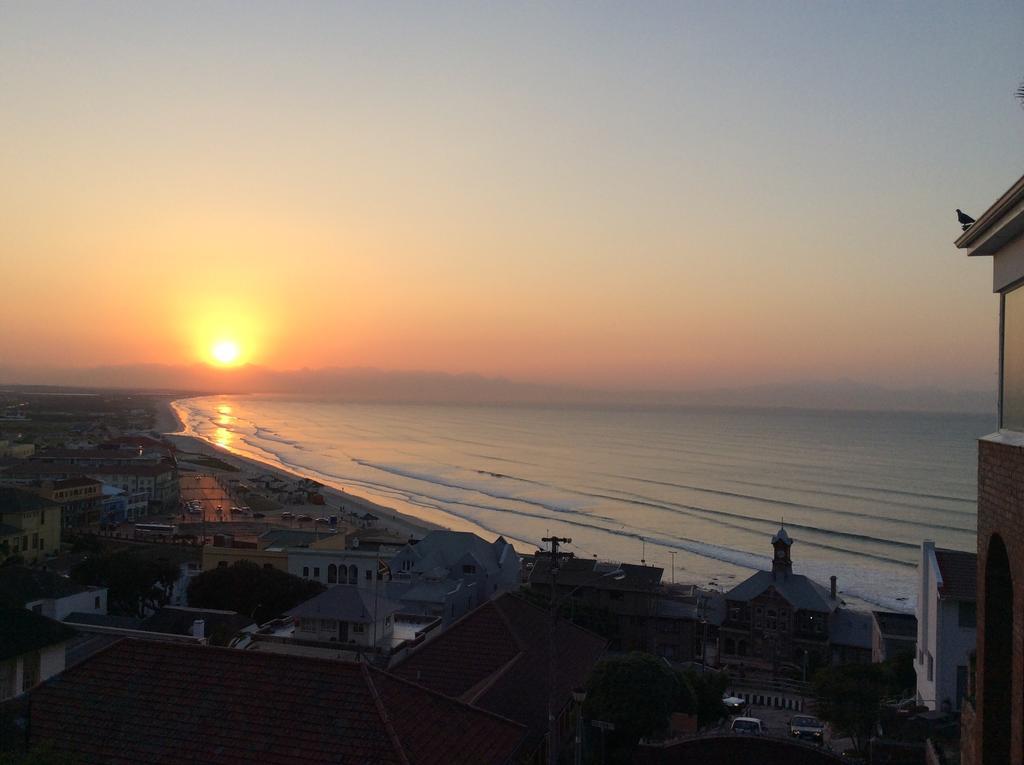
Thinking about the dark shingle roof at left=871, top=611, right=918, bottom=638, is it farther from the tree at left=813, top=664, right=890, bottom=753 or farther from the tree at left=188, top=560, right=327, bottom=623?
the tree at left=188, top=560, right=327, bottom=623

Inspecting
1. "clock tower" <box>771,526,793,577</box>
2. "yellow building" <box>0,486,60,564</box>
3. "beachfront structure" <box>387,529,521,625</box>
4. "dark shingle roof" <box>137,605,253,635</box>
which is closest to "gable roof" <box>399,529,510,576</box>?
"beachfront structure" <box>387,529,521,625</box>

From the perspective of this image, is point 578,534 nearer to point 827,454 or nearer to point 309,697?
point 309,697

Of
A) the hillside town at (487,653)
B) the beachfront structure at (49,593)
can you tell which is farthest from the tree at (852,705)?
the beachfront structure at (49,593)

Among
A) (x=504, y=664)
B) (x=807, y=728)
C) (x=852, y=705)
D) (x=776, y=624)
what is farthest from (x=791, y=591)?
(x=504, y=664)

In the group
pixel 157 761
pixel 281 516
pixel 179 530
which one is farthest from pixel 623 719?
pixel 281 516

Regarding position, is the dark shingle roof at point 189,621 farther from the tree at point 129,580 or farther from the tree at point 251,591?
the tree at point 129,580

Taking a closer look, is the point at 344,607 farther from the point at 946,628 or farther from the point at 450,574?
the point at 450,574
